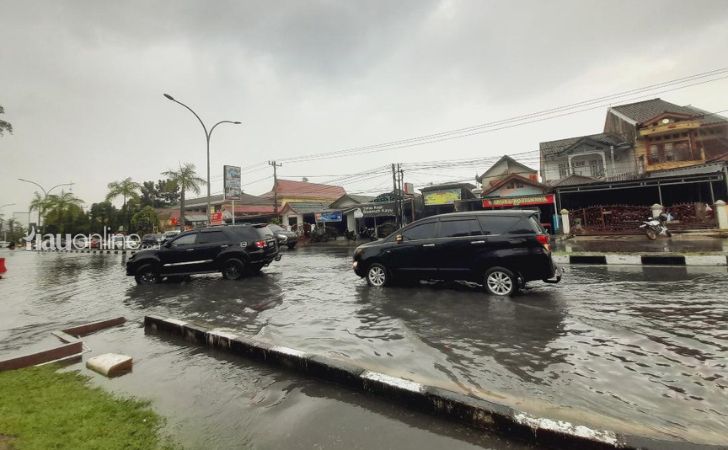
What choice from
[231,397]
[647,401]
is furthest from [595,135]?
[231,397]

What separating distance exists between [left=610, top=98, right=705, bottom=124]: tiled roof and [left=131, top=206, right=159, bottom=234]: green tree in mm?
52009

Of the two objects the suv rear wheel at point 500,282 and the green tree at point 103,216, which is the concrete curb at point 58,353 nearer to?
the suv rear wheel at point 500,282

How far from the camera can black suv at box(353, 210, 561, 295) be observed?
6.79 metres

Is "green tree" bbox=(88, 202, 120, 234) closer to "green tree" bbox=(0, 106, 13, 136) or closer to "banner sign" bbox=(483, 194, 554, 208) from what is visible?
"green tree" bbox=(0, 106, 13, 136)

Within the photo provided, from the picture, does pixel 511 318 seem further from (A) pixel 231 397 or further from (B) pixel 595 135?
(B) pixel 595 135

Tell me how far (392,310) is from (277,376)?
9.55ft

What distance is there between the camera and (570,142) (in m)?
32.6

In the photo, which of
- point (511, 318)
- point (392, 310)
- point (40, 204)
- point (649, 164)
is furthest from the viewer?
point (40, 204)

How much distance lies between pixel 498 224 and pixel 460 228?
2.58 feet

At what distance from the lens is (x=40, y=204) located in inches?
1937

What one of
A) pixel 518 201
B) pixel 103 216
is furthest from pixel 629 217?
pixel 103 216

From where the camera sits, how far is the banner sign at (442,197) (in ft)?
95.8

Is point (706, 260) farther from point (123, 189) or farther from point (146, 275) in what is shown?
point (123, 189)

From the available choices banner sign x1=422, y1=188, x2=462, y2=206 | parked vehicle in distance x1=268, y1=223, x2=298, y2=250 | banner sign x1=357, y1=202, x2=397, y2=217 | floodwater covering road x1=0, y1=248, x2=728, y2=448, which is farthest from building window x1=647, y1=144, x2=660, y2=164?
parked vehicle in distance x1=268, y1=223, x2=298, y2=250
